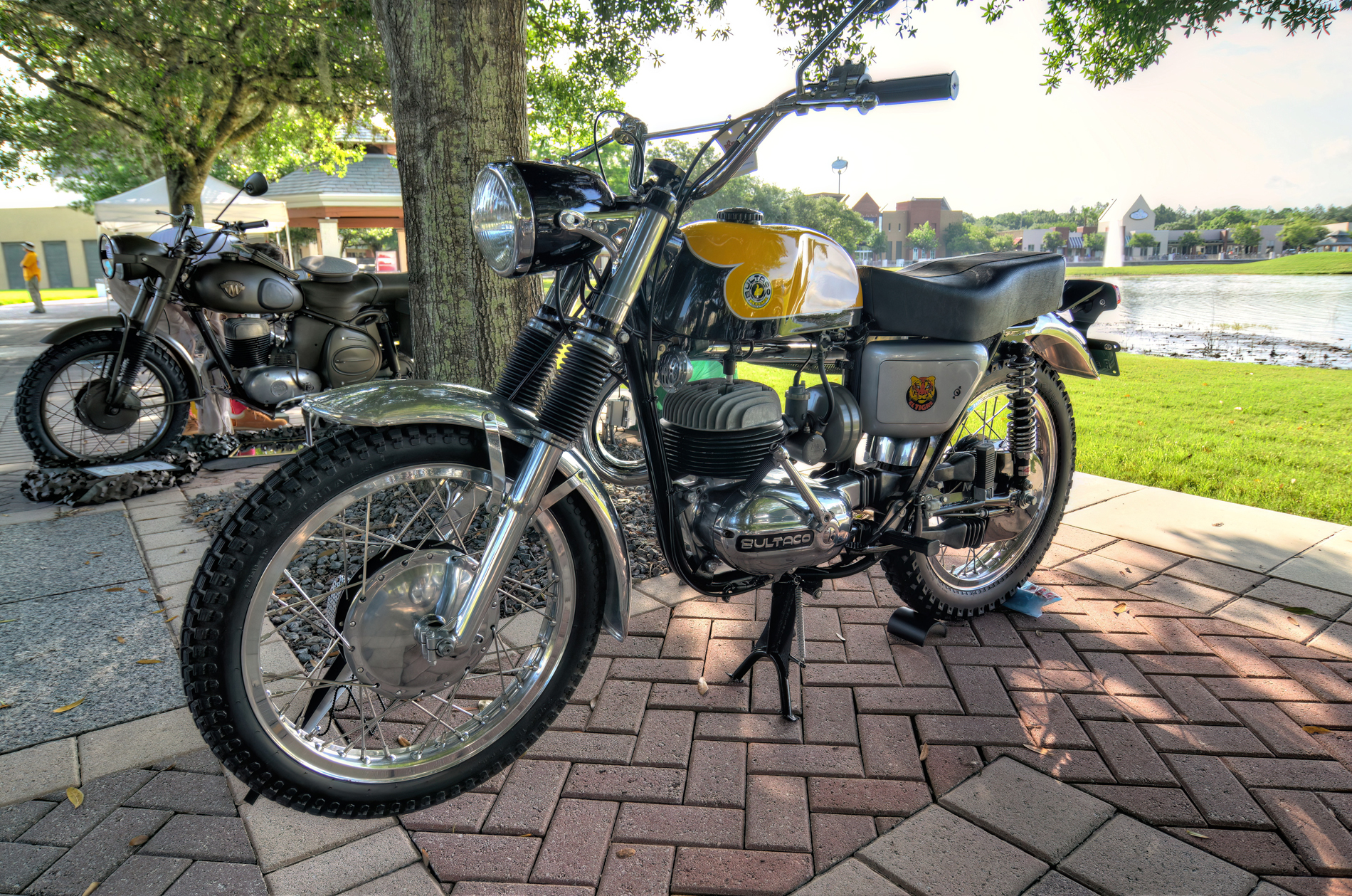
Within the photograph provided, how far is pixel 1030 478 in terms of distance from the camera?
278 cm

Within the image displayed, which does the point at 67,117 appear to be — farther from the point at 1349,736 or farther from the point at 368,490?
the point at 1349,736

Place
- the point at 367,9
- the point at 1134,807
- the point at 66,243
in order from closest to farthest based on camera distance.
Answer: the point at 1134,807
the point at 367,9
the point at 66,243

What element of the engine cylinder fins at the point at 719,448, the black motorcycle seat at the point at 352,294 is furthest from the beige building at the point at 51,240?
the engine cylinder fins at the point at 719,448

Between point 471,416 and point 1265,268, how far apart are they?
2361 centimetres

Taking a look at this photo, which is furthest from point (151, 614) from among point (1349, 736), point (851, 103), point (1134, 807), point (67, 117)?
point (67, 117)

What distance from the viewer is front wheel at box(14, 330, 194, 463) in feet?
15.2

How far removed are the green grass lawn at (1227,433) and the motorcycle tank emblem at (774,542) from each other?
547mm

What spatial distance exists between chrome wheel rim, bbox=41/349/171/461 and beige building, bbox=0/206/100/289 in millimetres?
59432

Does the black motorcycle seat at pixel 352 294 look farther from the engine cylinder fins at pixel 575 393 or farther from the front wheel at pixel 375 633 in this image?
the engine cylinder fins at pixel 575 393

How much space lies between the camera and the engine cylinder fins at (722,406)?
2.01 meters

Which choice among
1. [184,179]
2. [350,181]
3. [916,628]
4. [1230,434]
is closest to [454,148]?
[916,628]

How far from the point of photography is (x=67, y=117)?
15.5 metres

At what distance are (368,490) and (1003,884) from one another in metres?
1.58

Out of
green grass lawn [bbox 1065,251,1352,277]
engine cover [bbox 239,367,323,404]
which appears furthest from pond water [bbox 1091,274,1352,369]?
engine cover [bbox 239,367,323,404]
